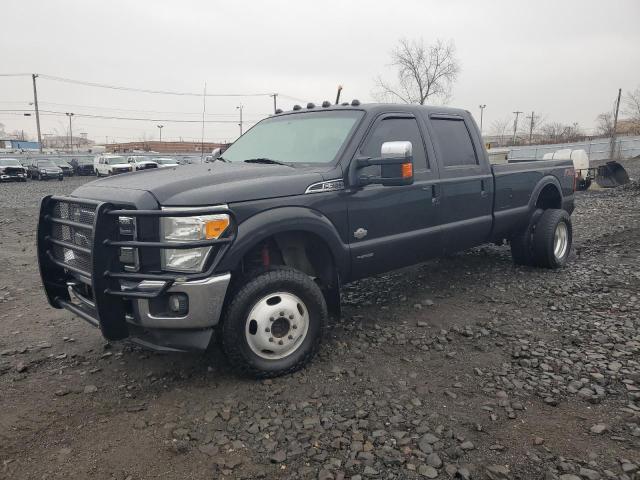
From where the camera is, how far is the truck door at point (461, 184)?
4.77m

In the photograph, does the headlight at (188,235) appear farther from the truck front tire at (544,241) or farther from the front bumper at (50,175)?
the front bumper at (50,175)

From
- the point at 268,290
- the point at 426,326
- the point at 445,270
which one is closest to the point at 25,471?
the point at 268,290

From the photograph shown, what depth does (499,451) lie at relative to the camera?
2592mm

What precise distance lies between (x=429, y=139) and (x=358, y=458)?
10.3 ft

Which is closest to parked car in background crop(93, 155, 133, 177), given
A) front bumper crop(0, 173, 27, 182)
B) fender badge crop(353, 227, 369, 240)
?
front bumper crop(0, 173, 27, 182)

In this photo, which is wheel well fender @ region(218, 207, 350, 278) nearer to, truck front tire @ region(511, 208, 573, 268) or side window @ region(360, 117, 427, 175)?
side window @ region(360, 117, 427, 175)

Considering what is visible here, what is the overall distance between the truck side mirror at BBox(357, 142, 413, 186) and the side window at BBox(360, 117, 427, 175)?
233 mm

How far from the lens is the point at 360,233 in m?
3.98

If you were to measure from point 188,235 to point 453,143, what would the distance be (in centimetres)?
313

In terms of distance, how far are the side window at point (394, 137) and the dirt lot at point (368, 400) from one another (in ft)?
4.73

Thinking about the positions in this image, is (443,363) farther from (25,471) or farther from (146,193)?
(25,471)

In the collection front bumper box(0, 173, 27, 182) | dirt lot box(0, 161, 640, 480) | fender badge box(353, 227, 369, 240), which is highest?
fender badge box(353, 227, 369, 240)

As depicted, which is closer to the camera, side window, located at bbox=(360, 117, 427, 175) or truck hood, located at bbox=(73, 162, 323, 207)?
truck hood, located at bbox=(73, 162, 323, 207)

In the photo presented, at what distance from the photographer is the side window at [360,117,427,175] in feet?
13.5
